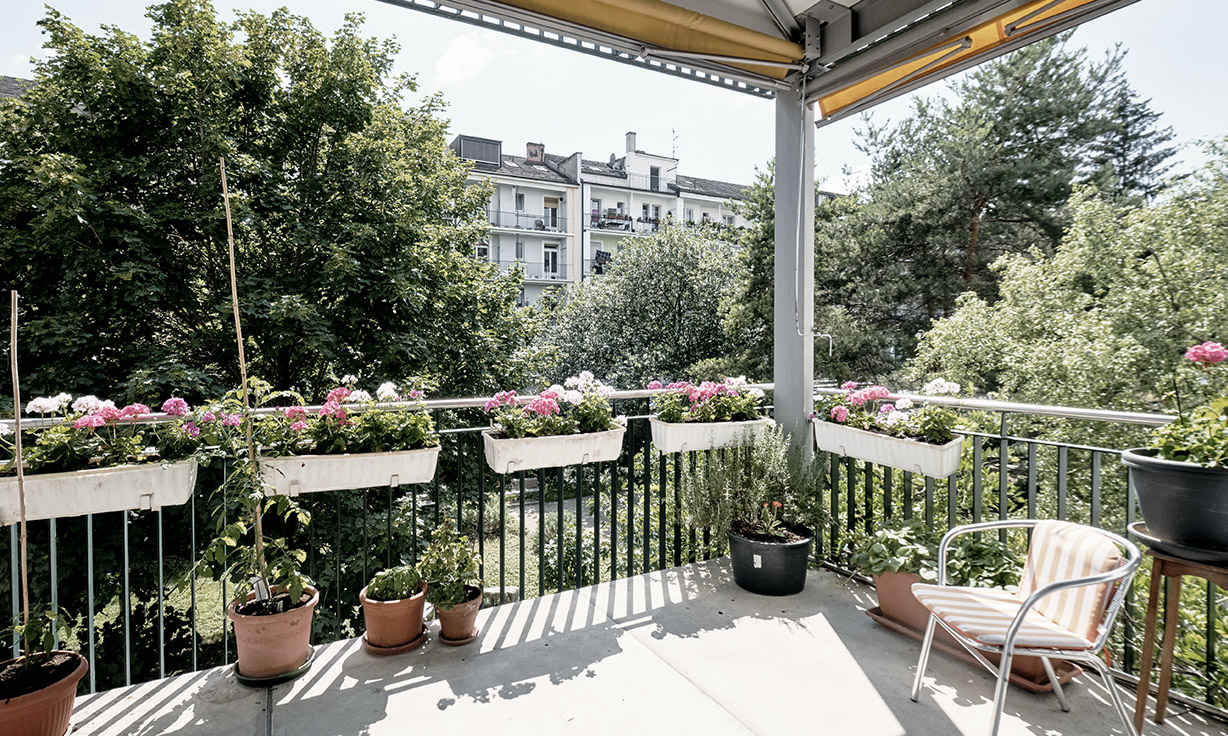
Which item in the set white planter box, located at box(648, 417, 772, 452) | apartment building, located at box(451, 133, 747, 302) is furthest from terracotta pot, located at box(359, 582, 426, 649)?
apartment building, located at box(451, 133, 747, 302)

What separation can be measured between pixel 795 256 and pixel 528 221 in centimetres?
2107

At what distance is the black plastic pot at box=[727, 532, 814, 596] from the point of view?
9.11 feet

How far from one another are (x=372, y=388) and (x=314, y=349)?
95cm

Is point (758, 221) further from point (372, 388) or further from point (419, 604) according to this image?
point (419, 604)

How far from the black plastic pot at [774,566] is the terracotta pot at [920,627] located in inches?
14.1

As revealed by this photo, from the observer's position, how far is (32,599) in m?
5.27

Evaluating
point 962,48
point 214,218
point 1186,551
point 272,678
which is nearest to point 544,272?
point 214,218

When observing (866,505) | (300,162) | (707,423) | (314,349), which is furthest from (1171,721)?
(300,162)

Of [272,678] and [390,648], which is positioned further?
[390,648]

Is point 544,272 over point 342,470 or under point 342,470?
over

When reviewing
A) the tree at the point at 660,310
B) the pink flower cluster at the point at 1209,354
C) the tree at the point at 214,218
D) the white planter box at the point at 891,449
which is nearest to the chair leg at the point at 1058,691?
the white planter box at the point at 891,449

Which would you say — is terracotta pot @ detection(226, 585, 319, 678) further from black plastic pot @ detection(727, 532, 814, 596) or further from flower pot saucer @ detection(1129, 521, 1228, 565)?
flower pot saucer @ detection(1129, 521, 1228, 565)

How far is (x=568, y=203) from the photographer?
23.6 metres

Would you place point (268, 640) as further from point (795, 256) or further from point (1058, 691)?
point (795, 256)
